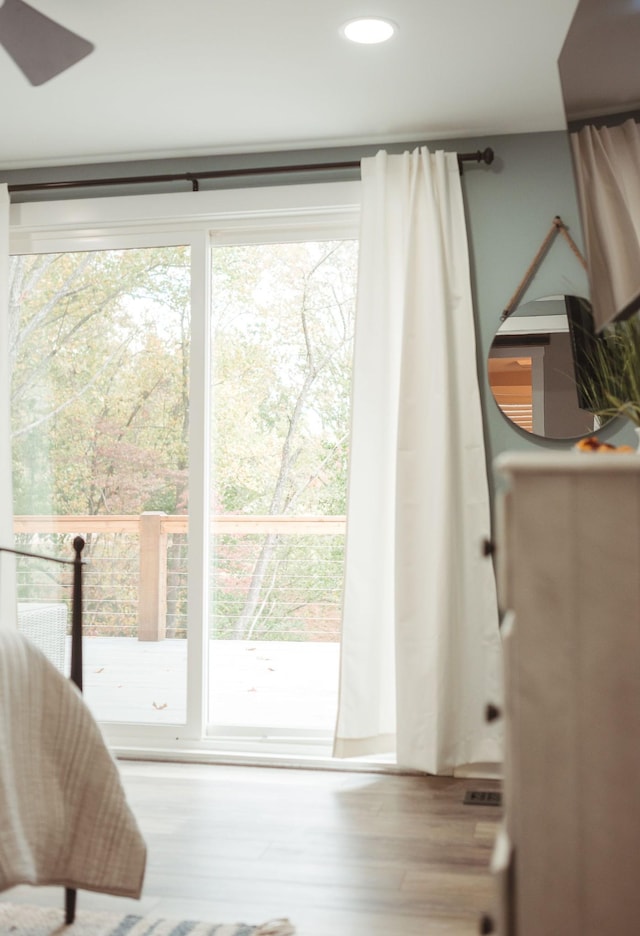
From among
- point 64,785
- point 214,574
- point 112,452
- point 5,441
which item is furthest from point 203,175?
point 64,785

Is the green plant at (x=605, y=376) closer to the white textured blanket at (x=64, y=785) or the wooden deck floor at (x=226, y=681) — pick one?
the wooden deck floor at (x=226, y=681)

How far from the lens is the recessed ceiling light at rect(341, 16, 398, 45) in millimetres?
2799

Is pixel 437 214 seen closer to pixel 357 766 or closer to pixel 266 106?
pixel 266 106

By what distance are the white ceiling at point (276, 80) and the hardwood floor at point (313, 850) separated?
2.44m

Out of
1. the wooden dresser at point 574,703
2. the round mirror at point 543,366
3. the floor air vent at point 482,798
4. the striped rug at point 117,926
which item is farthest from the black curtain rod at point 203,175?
the striped rug at point 117,926

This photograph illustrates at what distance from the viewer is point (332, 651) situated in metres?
3.84

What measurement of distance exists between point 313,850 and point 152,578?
5.03 feet

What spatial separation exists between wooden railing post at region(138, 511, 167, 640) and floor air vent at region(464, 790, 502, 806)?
1.42 m

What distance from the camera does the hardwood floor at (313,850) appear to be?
229 cm

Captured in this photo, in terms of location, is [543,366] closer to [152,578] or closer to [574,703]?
[152,578]

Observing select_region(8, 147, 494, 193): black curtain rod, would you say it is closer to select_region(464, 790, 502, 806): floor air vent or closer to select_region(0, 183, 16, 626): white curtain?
select_region(0, 183, 16, 626): white curtain

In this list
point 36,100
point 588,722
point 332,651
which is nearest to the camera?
point 588,722

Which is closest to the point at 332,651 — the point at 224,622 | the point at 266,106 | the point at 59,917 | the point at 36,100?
the point at 224,622

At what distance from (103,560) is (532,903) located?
2832 mm
